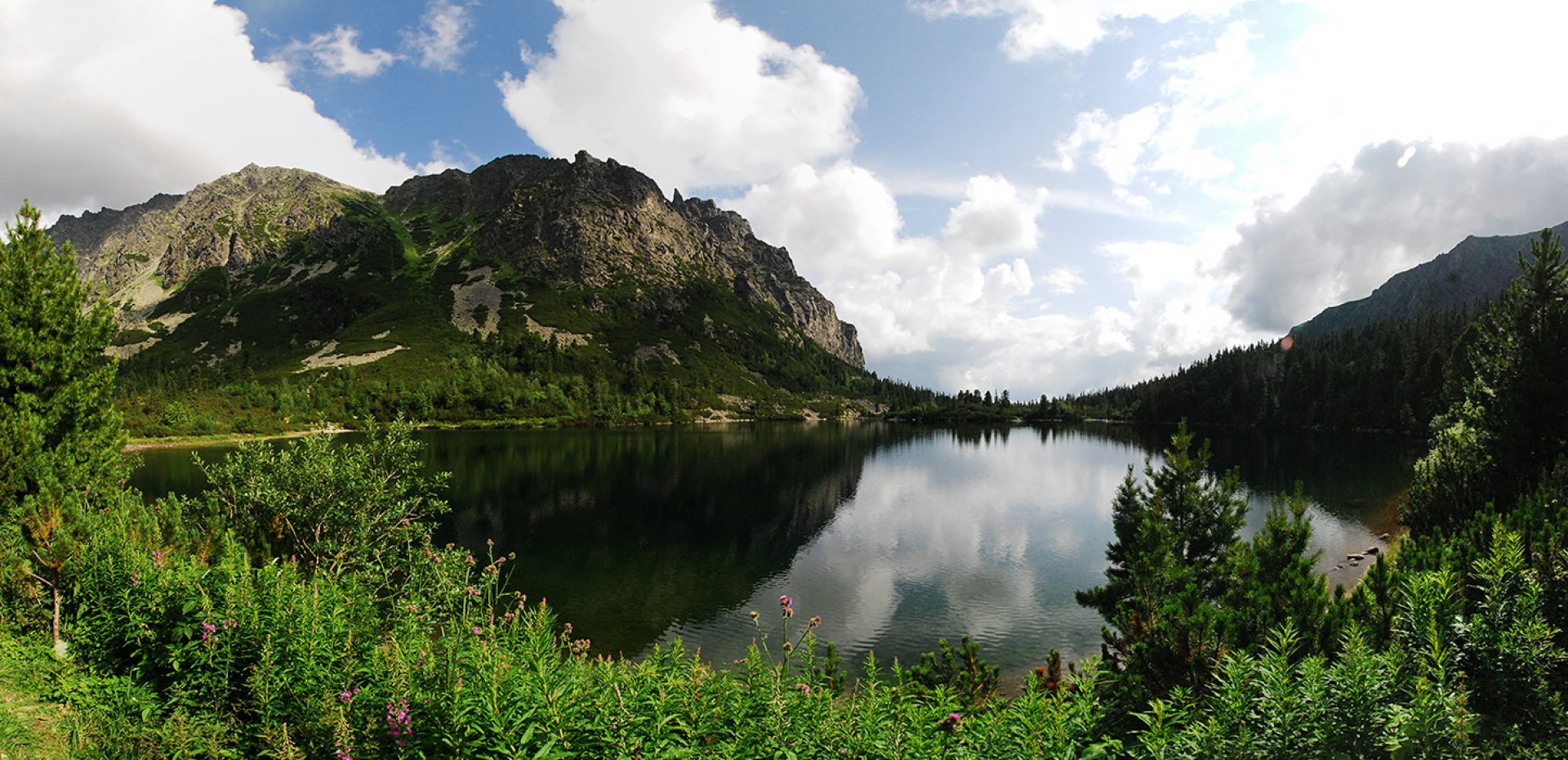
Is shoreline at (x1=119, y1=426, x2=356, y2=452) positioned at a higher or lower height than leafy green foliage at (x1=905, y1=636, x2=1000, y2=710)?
lower

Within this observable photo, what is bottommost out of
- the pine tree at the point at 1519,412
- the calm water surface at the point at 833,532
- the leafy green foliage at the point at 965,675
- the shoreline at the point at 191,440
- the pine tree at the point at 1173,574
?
the calm water surface at the point at 833,532

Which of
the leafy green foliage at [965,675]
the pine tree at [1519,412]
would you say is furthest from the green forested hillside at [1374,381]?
the leafy green foliage at [965,675]

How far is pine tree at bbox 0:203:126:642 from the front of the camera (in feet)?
45.4

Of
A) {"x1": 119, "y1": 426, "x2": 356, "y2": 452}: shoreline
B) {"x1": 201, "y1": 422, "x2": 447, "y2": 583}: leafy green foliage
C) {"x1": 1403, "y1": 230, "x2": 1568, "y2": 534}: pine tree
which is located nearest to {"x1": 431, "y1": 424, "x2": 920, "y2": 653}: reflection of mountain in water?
{"x1": 201, "y1": 422, "x2": 447, "y2": 583}: leafy green foliage

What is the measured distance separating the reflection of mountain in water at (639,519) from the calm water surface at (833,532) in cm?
24

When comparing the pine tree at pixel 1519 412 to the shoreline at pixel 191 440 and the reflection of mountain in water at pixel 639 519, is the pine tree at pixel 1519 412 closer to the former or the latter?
the reflection of mountain in water at pixel 639 519

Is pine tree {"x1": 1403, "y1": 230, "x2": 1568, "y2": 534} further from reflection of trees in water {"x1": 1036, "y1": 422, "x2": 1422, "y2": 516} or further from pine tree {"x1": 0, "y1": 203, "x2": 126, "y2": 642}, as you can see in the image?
pine tree {"x1": 0, "y1": 203, "x2": 126, "y2": 642}

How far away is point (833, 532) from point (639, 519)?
59.9 ft

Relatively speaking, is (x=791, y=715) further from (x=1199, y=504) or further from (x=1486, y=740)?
(x=1199, y=504)

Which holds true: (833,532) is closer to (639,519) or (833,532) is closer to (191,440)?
(639,519)

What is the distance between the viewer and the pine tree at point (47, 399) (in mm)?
13844

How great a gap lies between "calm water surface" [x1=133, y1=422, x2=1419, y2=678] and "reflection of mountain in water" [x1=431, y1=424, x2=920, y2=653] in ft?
0.79

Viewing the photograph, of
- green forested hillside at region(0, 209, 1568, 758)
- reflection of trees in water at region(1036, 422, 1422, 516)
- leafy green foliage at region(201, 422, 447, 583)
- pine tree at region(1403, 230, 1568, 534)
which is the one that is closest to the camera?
green forested hillside at region(0, 209, 1568, 758)

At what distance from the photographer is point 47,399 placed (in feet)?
51.3
